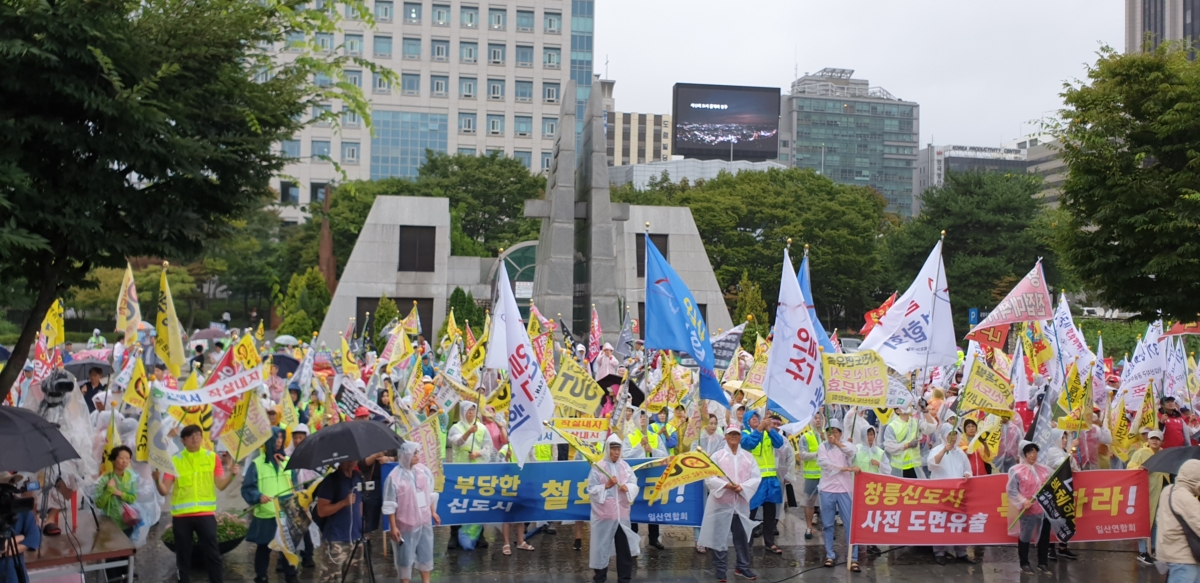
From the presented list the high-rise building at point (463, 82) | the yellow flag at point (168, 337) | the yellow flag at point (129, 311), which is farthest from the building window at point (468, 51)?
the yellow flag at point (168, 337)

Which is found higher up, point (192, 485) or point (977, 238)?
point (977, 238)

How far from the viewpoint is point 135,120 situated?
293 inches

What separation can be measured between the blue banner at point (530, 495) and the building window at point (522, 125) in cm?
6984

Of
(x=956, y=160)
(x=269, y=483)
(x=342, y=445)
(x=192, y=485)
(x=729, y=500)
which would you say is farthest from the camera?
(x=956, y=160)

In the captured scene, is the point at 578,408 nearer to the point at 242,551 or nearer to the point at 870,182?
the point at 242,551

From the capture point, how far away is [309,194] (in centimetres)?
7912

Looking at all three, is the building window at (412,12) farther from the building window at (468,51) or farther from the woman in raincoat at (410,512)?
the woman in raincoat at (410,512)

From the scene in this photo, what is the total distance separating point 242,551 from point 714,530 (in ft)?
16.6

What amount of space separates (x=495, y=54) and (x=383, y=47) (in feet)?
27.7

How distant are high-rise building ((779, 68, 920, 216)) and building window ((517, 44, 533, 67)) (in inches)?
2933

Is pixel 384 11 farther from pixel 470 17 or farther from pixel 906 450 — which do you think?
pixel 906 450

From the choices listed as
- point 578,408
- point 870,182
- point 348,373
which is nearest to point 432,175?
point 348,373

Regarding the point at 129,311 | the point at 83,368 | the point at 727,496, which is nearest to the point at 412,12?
the point at 83,368

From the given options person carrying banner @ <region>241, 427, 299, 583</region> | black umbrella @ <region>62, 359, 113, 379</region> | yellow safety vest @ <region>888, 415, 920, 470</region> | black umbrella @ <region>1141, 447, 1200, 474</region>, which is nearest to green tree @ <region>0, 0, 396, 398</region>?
person carrying banner @ <region>241, 427, 299, 583</region>
